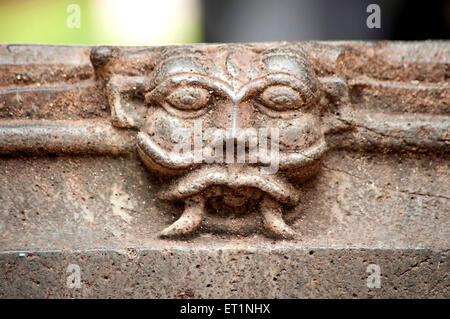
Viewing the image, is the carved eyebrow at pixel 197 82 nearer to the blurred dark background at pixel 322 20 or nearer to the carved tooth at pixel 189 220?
the carved tooth at pixel 189 220

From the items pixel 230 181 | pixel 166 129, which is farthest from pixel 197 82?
pixel 230 181

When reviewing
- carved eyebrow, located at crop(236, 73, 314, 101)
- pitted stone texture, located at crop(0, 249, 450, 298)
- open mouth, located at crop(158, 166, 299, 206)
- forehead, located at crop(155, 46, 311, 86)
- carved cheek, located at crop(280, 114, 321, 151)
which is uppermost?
forehead, located at crop(155, 46, 311, 86)

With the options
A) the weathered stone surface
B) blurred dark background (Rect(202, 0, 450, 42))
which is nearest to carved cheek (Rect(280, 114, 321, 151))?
the weathered stone surface

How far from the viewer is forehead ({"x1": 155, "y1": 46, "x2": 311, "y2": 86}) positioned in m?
1.42

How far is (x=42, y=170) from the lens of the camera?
1512mm

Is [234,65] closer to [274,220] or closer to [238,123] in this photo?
[238,123]

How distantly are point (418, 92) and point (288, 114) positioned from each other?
0.40m

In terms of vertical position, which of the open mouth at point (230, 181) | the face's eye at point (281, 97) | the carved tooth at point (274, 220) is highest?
the face's eye at point (281, 97)

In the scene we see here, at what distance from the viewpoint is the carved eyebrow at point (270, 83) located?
4.61 feet

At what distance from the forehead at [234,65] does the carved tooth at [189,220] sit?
319mm

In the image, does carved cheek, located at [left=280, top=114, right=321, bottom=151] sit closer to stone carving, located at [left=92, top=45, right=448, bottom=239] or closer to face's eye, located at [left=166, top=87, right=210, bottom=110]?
stone carving, located at [left=92, top=45, right=448, bottom=239]

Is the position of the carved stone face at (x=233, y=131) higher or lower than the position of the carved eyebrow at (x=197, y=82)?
lower

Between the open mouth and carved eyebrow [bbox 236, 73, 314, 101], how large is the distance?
7.4 inches

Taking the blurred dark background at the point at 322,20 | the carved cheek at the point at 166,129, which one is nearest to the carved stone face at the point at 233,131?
the carved cheek at the point at 166,129
